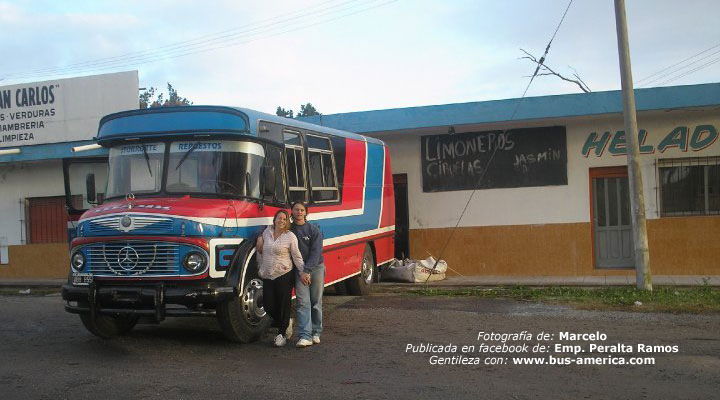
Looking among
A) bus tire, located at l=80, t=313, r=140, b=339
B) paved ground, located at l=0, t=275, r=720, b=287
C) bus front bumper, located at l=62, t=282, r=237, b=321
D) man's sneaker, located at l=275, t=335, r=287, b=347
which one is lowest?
paved ground, located at l=0, t=275, r=720, b=287

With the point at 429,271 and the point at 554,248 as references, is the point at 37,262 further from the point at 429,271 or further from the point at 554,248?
the point at 554,248

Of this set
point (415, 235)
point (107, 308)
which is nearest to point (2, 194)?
point (415, 235)

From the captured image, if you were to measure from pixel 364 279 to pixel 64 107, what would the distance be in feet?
34.5

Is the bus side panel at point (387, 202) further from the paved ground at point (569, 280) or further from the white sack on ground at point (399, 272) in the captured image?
the paved ground at point (569, 280)

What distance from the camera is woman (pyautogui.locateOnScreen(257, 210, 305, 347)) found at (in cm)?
764

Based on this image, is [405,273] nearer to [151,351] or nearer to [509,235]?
[509,235]

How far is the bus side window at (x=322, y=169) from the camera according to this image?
9992mm

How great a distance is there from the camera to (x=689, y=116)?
14258 millimetres

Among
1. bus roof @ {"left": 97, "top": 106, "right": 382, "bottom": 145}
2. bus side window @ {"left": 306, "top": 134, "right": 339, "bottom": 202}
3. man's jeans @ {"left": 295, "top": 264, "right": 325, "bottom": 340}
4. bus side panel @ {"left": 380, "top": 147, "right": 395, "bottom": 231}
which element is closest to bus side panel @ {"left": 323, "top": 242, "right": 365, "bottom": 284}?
bus side window @ {"left": 306, "top": 134, "right": 339, "bottom": 202}

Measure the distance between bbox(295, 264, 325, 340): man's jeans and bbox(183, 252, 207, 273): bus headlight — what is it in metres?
1.14

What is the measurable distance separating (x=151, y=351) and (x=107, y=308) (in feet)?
2.38

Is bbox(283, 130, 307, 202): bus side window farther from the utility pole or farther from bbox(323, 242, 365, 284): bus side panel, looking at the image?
the utility pole

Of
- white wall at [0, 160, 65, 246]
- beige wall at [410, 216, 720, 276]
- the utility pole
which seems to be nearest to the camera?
the utility pole

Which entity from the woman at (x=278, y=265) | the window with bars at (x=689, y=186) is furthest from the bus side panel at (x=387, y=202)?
the window with bars at (x=689, y=186)
